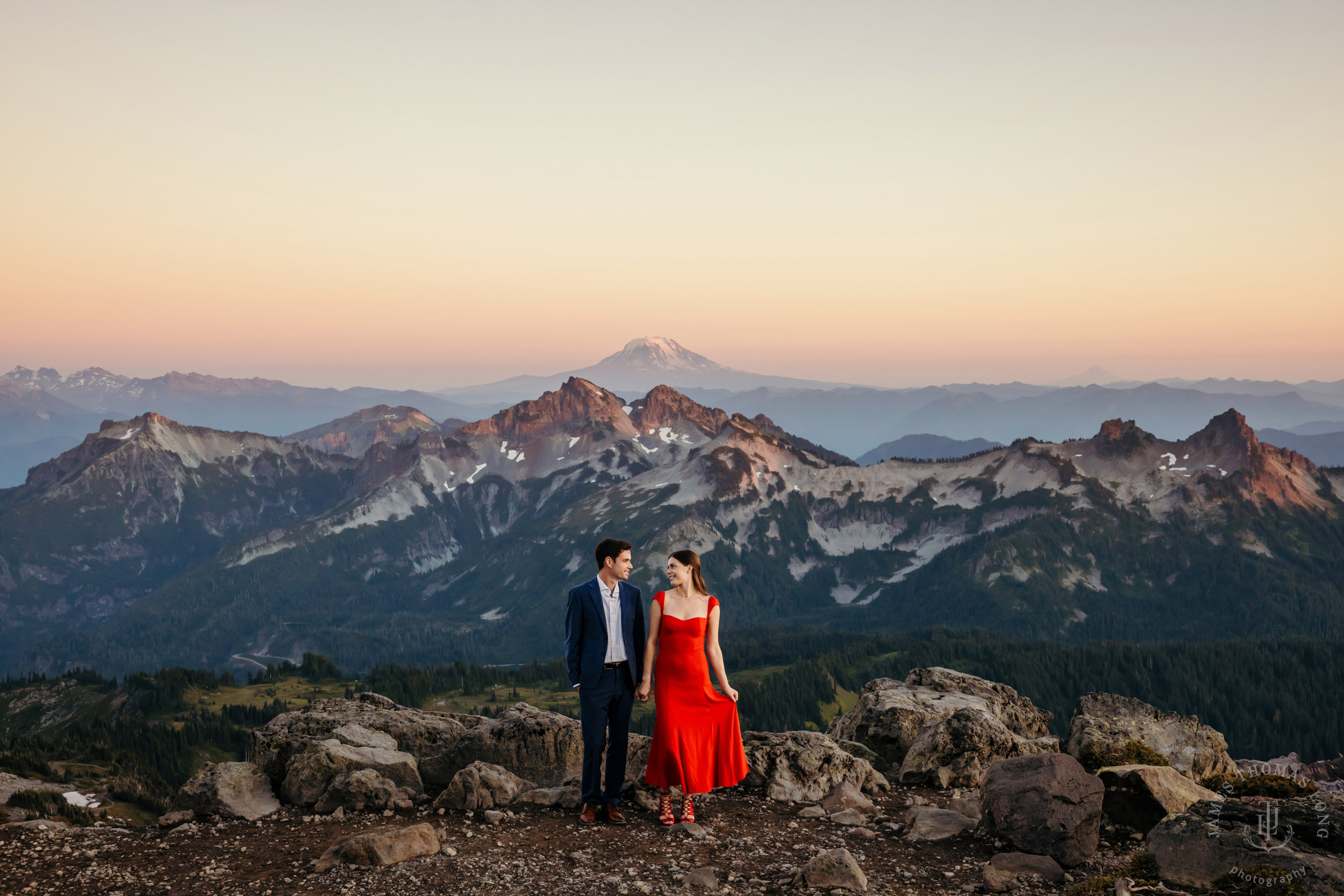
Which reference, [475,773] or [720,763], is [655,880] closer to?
[720,763]

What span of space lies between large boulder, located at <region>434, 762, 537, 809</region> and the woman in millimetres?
4351

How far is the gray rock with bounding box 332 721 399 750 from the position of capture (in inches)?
1035

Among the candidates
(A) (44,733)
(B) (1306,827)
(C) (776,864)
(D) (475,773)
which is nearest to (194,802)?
(D) (475,773)

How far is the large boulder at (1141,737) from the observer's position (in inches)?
921

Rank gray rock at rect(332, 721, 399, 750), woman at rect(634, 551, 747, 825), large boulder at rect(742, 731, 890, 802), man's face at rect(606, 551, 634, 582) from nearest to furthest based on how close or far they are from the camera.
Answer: man's face at rect(606, 551, 634, 582), woman at rect(634, 551, 747, 825), large boulder at rect(742, 731, 890, 802), gray rock at rect(332, 721, 399, 750)

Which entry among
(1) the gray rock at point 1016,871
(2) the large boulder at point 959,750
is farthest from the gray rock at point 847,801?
(1) the gray rock at point 1016,871

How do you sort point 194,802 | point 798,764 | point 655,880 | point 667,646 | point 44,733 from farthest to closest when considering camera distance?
point 44,733
point 798,764
point 194,802
point 667,646
point 655,880

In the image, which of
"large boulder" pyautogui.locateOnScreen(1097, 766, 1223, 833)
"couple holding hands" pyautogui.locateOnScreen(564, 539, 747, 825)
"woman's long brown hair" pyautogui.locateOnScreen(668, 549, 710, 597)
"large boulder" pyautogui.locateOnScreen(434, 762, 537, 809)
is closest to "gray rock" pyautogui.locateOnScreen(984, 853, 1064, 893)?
"large boulder" pyautogui.locateOnScreen(1097, 766, 1223, 833)

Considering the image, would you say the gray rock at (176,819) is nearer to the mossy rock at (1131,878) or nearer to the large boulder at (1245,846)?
the mossy rock at (1131,878)

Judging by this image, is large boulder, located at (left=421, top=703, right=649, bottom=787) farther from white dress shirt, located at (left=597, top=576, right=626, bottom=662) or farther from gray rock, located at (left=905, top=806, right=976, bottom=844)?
gray rock, located at (left=905, top=806, right=976, bottom=844)

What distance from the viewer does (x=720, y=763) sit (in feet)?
65.2

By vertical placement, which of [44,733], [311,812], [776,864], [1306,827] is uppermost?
[1306,827]

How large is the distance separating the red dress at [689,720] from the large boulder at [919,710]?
384 inches

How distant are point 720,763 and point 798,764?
446 cm
